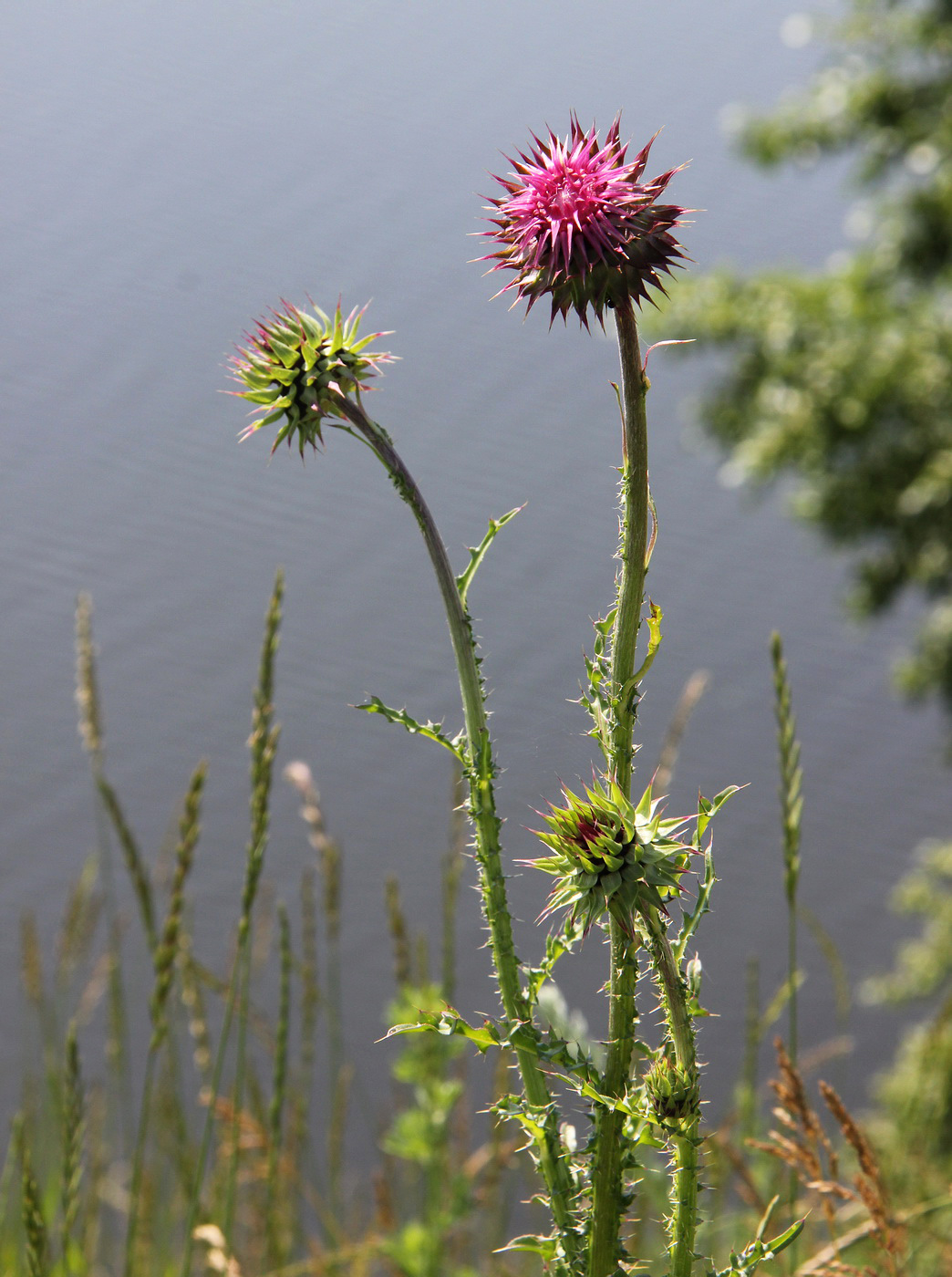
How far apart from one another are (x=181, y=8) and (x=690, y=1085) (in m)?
15.6

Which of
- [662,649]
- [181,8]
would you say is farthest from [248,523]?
[181,8]

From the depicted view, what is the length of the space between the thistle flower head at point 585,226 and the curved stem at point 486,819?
148 millimetres

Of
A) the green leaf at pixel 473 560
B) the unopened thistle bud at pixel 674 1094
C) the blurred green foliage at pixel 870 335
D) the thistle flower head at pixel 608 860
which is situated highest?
the blurred green foliage at pixel 870 335

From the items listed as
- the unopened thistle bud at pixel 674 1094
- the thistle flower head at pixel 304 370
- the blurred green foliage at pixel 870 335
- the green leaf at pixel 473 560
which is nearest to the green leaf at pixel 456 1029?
the unopened thistle bud at pixel 674 1094

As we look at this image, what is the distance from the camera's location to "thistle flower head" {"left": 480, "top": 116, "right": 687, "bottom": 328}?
0.79 meters

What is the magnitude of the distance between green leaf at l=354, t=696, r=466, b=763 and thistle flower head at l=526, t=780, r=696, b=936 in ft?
0.28

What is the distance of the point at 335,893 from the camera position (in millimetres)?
2268

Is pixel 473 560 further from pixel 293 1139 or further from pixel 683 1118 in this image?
pixel 293 1139

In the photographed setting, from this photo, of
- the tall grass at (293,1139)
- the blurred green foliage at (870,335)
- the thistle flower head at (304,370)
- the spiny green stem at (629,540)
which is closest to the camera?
the spiny green stem at (629,540)

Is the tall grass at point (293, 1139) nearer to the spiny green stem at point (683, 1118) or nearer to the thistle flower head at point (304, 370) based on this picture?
the spiny green stem at point (683, 1118)

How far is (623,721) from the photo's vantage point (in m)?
0.79

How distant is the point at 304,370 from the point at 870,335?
5.64 m

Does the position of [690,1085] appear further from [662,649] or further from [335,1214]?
[662,649]

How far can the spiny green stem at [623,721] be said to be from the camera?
0.76 m
